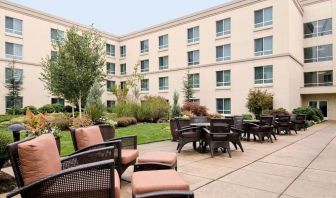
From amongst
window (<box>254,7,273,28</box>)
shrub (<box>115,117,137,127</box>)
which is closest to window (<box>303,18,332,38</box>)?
window (<box>254,7,273,28</box>)

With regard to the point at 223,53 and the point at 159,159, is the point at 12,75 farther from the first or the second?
the point at 159,159

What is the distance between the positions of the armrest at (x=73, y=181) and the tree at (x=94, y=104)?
35.9ft

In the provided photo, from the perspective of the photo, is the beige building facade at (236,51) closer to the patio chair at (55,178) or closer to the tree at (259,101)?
the tree at (259,101)

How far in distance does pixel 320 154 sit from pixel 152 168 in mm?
6447

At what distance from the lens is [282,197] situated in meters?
4.37

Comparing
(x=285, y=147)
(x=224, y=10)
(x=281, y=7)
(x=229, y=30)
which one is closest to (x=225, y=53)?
(x=229, y=30)

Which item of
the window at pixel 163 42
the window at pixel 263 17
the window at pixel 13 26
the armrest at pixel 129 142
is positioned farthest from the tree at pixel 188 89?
the armrest at pixel 129 142

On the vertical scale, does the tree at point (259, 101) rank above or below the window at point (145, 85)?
below

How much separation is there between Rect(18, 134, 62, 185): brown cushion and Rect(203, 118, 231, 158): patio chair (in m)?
5.38

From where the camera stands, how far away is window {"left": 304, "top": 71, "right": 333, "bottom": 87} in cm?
2786

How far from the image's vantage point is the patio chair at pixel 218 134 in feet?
25.7

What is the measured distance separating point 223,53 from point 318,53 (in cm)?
1103

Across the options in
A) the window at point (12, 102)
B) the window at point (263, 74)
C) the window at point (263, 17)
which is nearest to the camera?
the window at point (263, 74)

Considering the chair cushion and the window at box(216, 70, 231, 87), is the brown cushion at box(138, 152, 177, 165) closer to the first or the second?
the chair cushion
